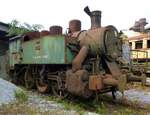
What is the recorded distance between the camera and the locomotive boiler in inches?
328

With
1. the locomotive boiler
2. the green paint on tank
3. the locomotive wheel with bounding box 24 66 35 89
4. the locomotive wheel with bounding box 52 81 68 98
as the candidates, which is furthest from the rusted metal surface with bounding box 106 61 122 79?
the locomotive wheel with bounding box 24 66 35 89

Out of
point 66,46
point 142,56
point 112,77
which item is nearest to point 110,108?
point 112,77

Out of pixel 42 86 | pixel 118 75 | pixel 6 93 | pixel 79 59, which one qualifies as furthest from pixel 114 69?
pixel 6 93

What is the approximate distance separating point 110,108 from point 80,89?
4.08 feet

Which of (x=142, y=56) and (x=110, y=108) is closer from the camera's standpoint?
(x=110, y=108)

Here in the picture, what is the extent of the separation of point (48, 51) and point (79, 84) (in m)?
2.32

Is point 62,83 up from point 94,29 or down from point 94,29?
down

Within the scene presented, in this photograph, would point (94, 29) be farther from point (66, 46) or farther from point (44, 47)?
point (44, 47)

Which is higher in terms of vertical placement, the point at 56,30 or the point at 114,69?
the point at 56,30

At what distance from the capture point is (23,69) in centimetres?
1301

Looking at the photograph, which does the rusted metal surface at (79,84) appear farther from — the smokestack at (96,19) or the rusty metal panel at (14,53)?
the rusty metal panel at (14,53)

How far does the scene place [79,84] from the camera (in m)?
8.20

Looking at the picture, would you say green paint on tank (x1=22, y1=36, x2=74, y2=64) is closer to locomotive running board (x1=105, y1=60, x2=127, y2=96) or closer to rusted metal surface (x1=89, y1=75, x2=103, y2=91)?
rusted metal surface (x1=89, y1=75, x2=103, y2=91)

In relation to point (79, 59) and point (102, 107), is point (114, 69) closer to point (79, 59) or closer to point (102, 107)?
point (79, 59)
